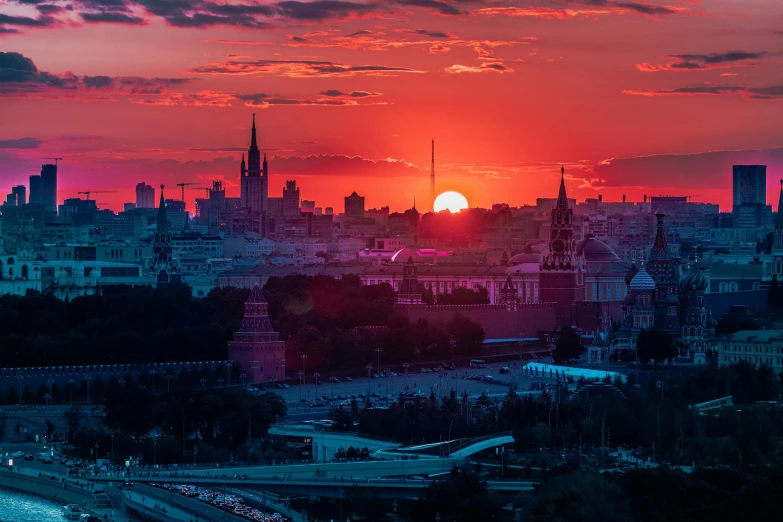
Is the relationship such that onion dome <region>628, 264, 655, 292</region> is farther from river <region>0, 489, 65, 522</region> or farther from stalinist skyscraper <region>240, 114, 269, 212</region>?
stalinist skyscraper <region>240, 114, 269, 212</region>

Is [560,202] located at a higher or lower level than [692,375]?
higher

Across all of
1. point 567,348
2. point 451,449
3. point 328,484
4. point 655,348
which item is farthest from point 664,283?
point 328,484

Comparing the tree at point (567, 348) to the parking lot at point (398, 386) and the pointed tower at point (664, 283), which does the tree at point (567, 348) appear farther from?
the pointed tower at point (664, 283)

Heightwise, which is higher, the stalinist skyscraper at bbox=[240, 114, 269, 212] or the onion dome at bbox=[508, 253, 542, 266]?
the stalinist skyscraper at bbox=[240, 114, 269, 212]

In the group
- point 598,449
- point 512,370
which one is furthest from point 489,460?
point 512,370

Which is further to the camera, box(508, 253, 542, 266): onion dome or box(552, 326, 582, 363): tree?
box(508, 253, 542, 266): onion dome

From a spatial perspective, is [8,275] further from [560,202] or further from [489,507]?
[489,507]

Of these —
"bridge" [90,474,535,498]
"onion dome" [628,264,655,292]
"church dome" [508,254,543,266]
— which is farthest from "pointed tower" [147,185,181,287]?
"bridge" [90,474,535,498]
